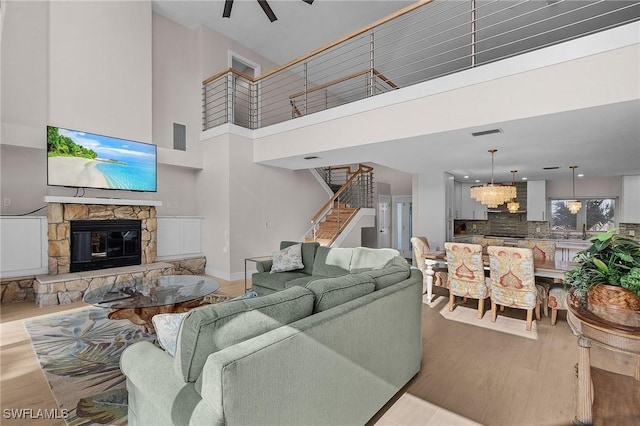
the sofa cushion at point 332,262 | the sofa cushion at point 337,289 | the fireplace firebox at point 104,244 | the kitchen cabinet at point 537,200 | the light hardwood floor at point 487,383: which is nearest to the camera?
the sofa cushion at point 337,289

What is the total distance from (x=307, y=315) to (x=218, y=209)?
5048 mm

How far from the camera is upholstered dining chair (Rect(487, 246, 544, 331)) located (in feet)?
11.3

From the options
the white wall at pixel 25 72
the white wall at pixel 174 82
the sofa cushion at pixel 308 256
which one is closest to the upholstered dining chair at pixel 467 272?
the sofa cushion at pixel 308 256

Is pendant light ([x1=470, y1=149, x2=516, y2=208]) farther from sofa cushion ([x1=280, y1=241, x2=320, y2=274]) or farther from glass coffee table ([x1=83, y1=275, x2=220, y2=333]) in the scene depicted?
glass coffee table ([x1=83, y1=275, x2=220, y2=333])

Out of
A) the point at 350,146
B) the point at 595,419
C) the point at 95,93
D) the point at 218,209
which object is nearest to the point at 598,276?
the point at 595,419

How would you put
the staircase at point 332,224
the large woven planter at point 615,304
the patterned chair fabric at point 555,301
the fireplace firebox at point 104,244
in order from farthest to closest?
the staircase at point 332,224
the fireplace firebox at point 104,244
the patterned chair fabric at point 555,301
the large woven planter at point 615,304

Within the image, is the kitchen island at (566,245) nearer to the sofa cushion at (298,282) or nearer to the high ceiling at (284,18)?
the sofa cushion at (298,282)

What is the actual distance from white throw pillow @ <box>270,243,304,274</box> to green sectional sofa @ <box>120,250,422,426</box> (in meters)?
2.38

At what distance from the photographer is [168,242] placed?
238 inches

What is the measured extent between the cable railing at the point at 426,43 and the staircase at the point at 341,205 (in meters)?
2.08

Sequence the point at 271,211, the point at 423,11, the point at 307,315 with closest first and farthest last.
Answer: the point at 307,315, the point at 423,11, the point at 271,211

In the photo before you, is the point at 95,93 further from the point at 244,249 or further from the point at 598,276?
the point at 598,276

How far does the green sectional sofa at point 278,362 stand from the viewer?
1.11 metres

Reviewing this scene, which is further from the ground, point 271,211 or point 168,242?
point 271,211
